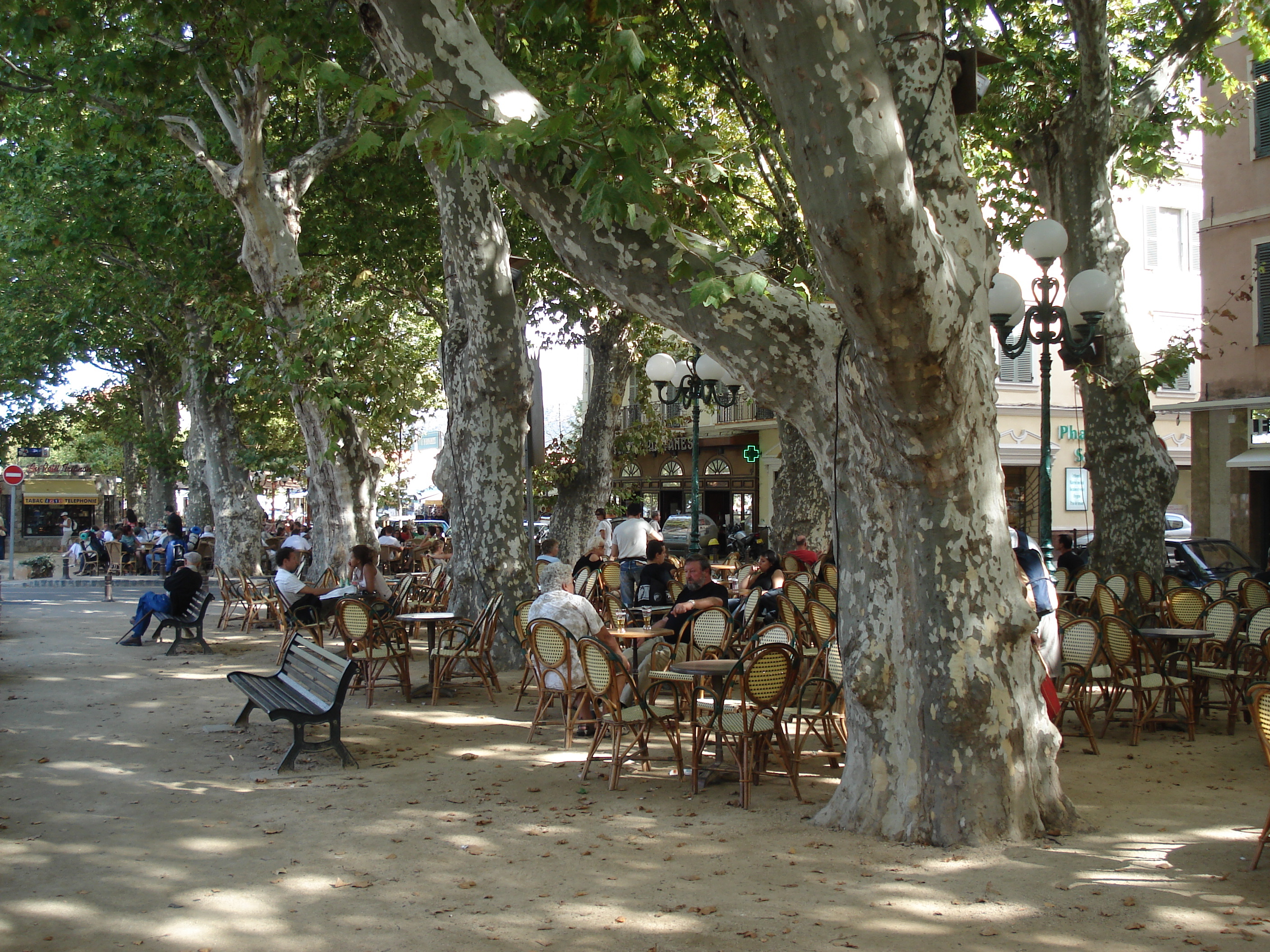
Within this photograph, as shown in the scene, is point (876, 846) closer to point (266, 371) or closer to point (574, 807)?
point (574, 807)

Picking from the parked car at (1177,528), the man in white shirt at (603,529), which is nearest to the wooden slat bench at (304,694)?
the man in white shirt at (603,529)

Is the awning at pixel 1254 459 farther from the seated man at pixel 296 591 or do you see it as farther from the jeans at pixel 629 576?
the seated man at pixel 296 591

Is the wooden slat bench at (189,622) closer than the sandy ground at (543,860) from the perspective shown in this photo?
No

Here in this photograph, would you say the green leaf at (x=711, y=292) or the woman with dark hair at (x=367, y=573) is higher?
the green leaf at (x=711, y=292)

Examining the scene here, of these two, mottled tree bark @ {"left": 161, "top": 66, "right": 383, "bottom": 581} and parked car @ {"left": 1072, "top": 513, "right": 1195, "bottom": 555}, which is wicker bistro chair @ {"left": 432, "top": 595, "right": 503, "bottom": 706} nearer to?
mottled tree bark @ {"left": 161, "top": 66, "right": 383, "bottom": 581}

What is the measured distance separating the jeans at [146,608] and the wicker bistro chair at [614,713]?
841 cm

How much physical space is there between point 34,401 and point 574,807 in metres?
37.8

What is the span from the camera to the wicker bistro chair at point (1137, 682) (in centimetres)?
787

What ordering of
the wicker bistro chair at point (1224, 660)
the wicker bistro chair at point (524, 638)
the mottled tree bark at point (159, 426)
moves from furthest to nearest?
the mottled tree bark at point (159, 426)
the wicker bistro chair at point (524, 638)
the wicker bistro chair at point (1224, 660)

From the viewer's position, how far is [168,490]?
37344 mm

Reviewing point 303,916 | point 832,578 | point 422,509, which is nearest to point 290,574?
point 832,578

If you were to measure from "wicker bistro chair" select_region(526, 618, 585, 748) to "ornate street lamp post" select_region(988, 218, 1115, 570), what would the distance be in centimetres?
403

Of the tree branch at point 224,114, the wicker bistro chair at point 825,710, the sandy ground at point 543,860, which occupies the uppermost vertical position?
the tree branch at point 224,114

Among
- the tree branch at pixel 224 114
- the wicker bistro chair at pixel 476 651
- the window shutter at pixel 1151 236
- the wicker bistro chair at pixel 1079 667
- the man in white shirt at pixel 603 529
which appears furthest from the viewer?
the window shutter at pixel 1151 236
